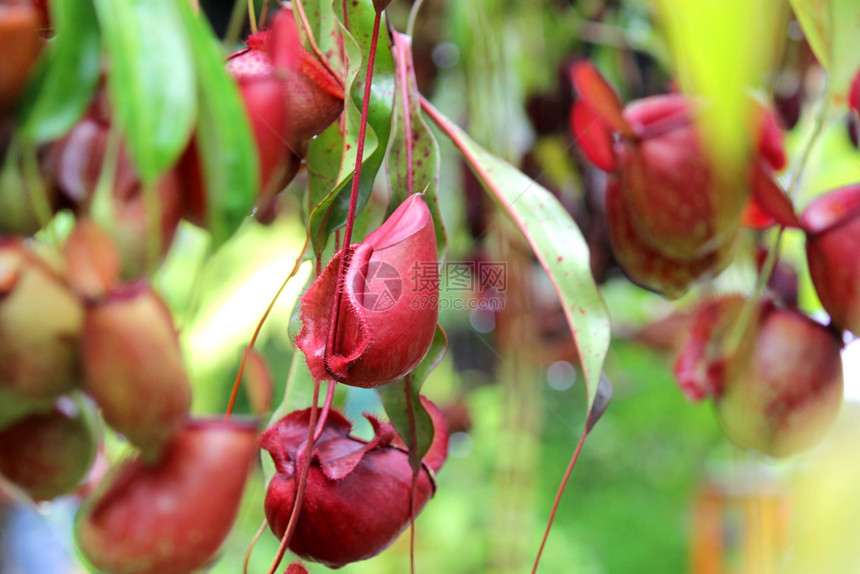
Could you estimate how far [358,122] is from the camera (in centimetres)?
24

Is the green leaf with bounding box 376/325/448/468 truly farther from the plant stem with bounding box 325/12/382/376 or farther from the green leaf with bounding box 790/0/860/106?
the green leaf with bounding box 790/0/860/106

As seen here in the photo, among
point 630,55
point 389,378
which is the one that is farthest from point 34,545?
point 389,378

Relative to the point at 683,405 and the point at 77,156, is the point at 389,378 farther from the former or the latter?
the point at 683,405

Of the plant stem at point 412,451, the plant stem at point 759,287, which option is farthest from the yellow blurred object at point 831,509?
the plant stem at point 759,287

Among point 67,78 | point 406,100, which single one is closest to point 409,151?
point 406,100

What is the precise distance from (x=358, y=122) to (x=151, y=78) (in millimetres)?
67

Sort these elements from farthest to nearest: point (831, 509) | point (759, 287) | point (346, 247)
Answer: point (759, 287), point (346, 247), point (831, 509)

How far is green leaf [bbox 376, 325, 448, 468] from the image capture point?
246 millimetres

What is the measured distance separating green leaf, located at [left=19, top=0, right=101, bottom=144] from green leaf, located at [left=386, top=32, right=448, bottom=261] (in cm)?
11

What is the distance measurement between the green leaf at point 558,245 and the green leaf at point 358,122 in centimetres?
5

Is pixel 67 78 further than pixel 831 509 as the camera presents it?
Yes

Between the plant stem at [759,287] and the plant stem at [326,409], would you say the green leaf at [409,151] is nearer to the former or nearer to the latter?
the plant stem at [326,409]

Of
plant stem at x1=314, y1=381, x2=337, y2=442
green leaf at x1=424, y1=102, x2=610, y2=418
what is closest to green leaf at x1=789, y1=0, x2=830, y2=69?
green leaf at x1=424, y1=102, x2=610, y2=418

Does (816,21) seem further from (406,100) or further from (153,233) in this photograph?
(153,233)
